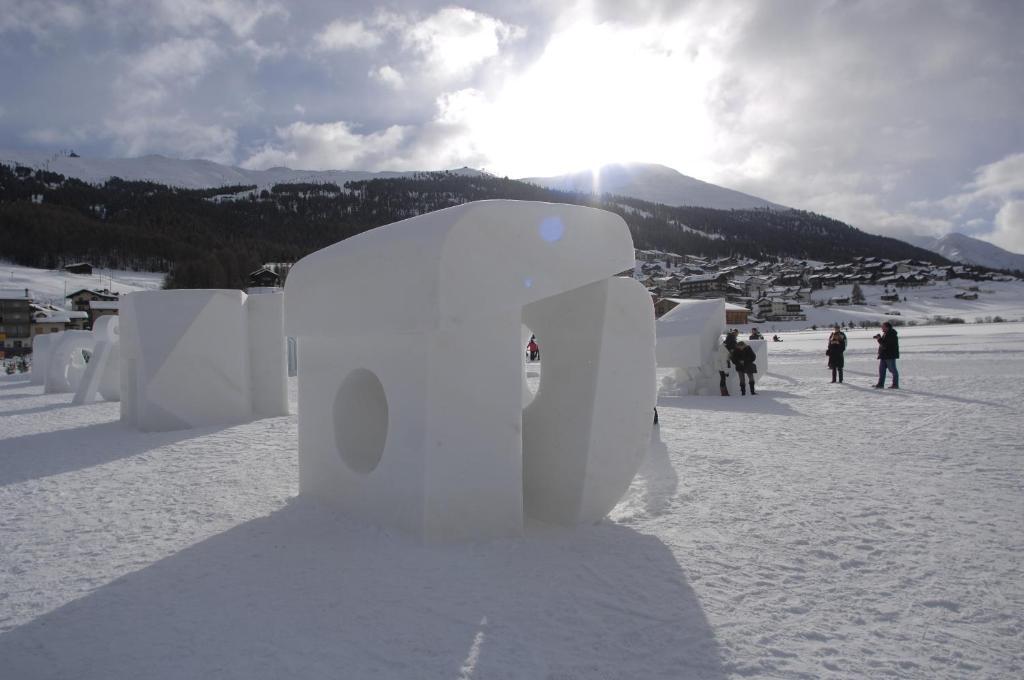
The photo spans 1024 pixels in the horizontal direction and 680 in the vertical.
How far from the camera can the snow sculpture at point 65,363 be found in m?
17.8

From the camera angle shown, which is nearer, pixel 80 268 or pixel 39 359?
pixel 39 359

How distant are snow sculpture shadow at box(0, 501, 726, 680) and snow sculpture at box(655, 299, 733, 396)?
9639 mm

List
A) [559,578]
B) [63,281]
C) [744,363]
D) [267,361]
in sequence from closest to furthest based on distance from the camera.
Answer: [559,578] < [267,361] < [744,363] < [63,281]

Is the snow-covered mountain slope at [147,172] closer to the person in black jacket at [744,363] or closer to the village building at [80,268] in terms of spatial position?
the village building at [80,268]

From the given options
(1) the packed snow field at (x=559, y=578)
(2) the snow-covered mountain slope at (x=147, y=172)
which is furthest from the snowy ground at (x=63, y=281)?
(2) the snow-covered mountain slope at (x=147, y=172)

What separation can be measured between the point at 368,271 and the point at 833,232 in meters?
183

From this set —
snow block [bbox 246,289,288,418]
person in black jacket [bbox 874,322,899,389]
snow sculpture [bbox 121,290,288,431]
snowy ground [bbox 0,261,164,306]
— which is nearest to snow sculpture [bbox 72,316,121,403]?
snow sculpture [bbox 121,290,288,431]

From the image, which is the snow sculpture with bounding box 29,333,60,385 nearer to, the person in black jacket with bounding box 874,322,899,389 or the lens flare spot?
the lens flare spot

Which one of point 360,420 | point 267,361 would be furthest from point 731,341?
point 360,420

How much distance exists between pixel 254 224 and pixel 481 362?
106212mm

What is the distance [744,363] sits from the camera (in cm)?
1367

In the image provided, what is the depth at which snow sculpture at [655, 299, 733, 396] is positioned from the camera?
1375 centimetres

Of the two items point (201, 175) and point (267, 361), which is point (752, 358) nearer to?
point (267, 361)

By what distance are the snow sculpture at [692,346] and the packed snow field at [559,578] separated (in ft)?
21.3
